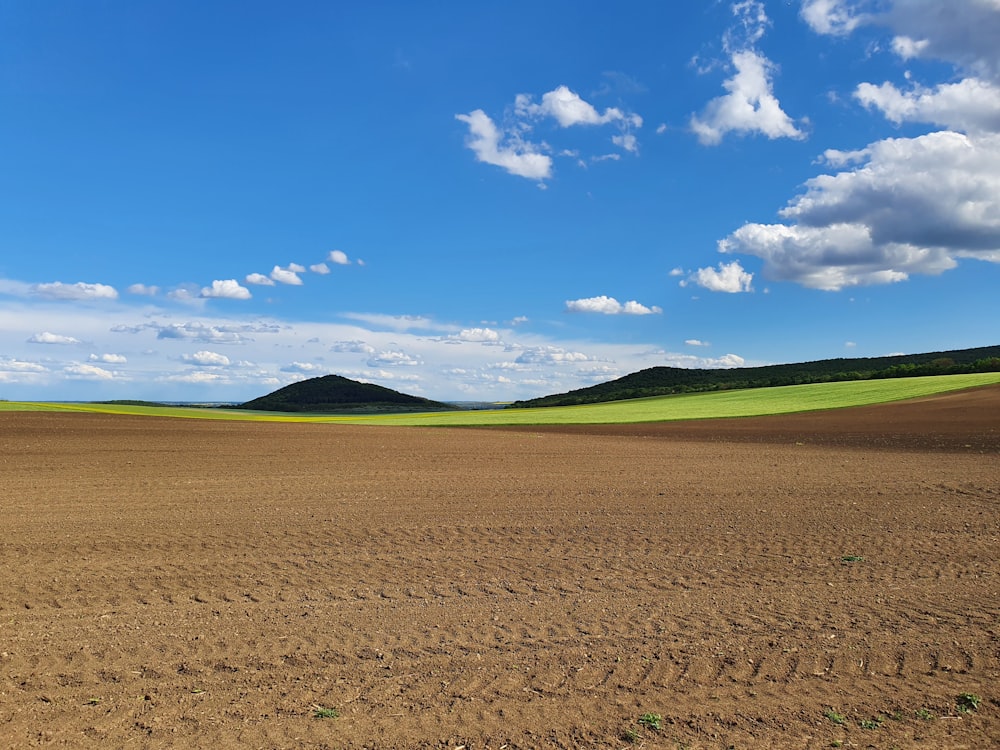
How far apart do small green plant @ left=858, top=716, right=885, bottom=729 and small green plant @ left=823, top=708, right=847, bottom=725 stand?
12cm

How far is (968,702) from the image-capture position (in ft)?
18.8

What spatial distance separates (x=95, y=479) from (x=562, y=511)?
1292cm

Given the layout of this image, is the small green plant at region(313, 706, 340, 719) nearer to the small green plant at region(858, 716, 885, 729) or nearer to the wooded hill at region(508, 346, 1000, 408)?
the small green plant at region(858, 716, 885, 729)

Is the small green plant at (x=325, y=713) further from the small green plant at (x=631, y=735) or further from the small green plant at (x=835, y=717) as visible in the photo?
the small green plant at (x=835, y=717)

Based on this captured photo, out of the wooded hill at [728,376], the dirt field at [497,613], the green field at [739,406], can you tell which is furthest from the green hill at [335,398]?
the dirt field at [497,613]

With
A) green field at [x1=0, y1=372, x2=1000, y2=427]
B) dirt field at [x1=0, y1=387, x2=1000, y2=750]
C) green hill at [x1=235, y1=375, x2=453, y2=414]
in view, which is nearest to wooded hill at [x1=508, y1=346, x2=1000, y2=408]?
green hill at [x1=235, y1=375, x2=453, y2=414]

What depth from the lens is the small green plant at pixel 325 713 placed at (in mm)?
5461

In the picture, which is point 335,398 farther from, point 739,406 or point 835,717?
point 835,717

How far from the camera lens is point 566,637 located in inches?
279

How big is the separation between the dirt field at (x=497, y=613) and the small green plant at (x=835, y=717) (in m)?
0.02

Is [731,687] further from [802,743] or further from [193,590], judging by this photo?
[193,590]

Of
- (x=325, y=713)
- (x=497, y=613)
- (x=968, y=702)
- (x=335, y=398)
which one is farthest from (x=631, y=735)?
(x=335, y=398)

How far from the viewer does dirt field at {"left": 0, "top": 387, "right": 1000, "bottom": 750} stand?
214 inches

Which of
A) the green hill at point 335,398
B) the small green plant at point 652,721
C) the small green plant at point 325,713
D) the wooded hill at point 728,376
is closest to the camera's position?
the small green plant at point 652,721
